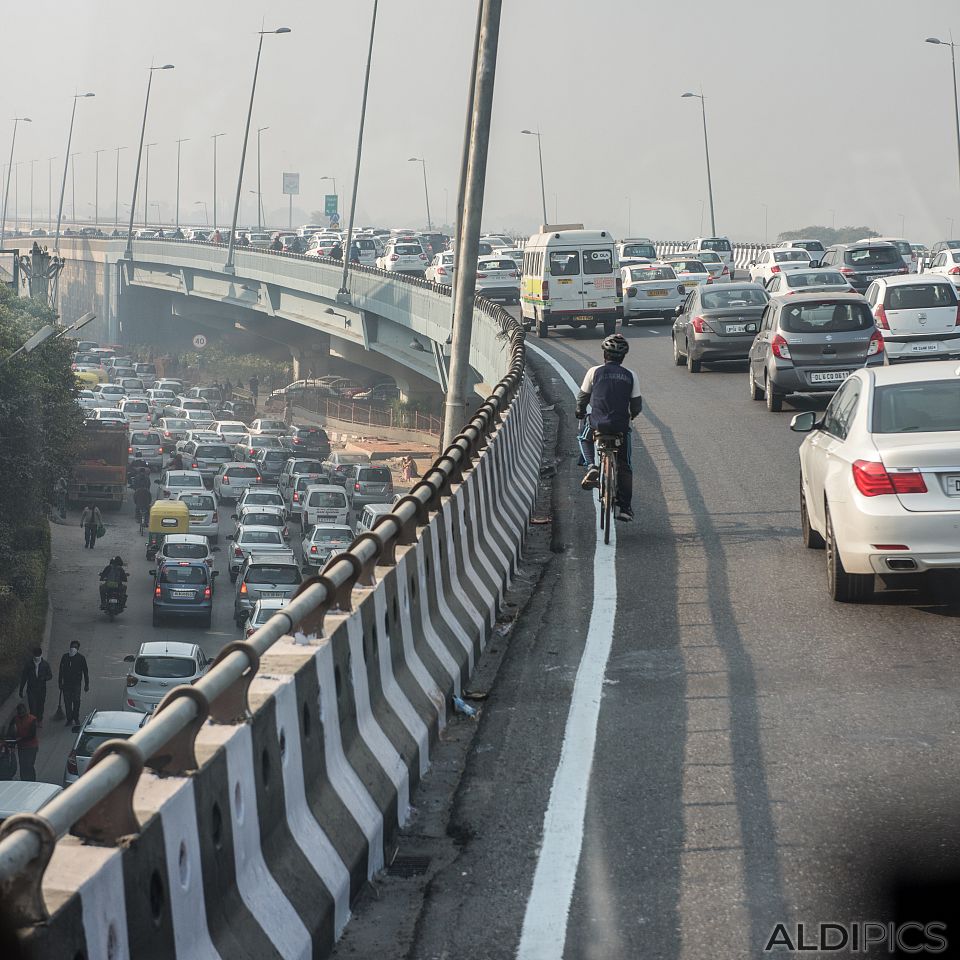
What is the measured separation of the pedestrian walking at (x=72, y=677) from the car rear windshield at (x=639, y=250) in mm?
36078

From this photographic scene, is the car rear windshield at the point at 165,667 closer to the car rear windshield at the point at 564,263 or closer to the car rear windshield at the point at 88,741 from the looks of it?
the car rear windshield at the point at 88,741

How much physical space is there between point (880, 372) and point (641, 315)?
34206mm

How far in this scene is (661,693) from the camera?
308 inches

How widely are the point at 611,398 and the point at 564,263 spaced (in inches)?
1063

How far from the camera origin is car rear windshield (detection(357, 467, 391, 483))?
56.9m

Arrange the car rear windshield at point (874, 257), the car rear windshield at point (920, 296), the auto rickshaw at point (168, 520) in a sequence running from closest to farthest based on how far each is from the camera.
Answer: the car rear windshield at point (920, 296) → the car rear windshield at point (874, 257) → the auto rickshaw at point (168, 520)

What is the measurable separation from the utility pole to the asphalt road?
8129 mm

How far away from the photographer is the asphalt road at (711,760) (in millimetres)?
5086

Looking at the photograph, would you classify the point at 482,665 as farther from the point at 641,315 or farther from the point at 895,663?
the point at 641,315

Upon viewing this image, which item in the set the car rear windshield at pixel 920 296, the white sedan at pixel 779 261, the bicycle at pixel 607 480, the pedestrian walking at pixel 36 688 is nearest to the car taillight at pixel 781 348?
the car rear windshield at pixel 920 296

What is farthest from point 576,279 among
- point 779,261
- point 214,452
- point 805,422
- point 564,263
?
point 214,452

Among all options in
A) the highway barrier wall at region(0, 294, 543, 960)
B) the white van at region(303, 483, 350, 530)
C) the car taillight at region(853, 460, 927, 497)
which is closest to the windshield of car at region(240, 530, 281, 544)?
the white van at region(303, 483, 350, 530)

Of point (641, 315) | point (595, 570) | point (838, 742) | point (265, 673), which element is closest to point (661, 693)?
point (838, 742)

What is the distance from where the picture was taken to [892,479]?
9500 millimetres
